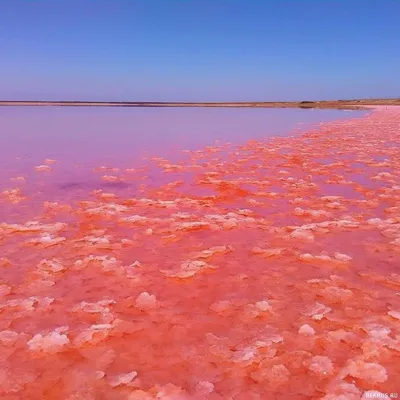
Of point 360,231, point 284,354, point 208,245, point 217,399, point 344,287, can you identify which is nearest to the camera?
point 217,399

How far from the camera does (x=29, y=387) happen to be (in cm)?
226

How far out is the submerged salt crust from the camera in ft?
7.67

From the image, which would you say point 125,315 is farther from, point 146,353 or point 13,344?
point 13,344

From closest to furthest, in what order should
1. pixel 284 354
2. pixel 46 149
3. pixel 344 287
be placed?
pixel 284 354 → pixel 344 287 → pixel 46 149

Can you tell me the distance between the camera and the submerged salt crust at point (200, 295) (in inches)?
92.0

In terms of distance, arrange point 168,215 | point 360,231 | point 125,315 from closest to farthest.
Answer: point 125,315
point 360,231
point 168,215

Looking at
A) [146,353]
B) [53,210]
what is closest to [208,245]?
[146,353]

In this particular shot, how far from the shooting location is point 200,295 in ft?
11.0

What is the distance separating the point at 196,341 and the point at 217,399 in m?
0.56

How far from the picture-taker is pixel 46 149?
473 inches

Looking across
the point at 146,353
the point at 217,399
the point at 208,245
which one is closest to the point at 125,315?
the point at 146,353

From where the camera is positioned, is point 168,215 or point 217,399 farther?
point 168,215

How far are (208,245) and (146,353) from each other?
198cm

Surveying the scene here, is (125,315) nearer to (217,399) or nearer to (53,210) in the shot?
(217,399)
